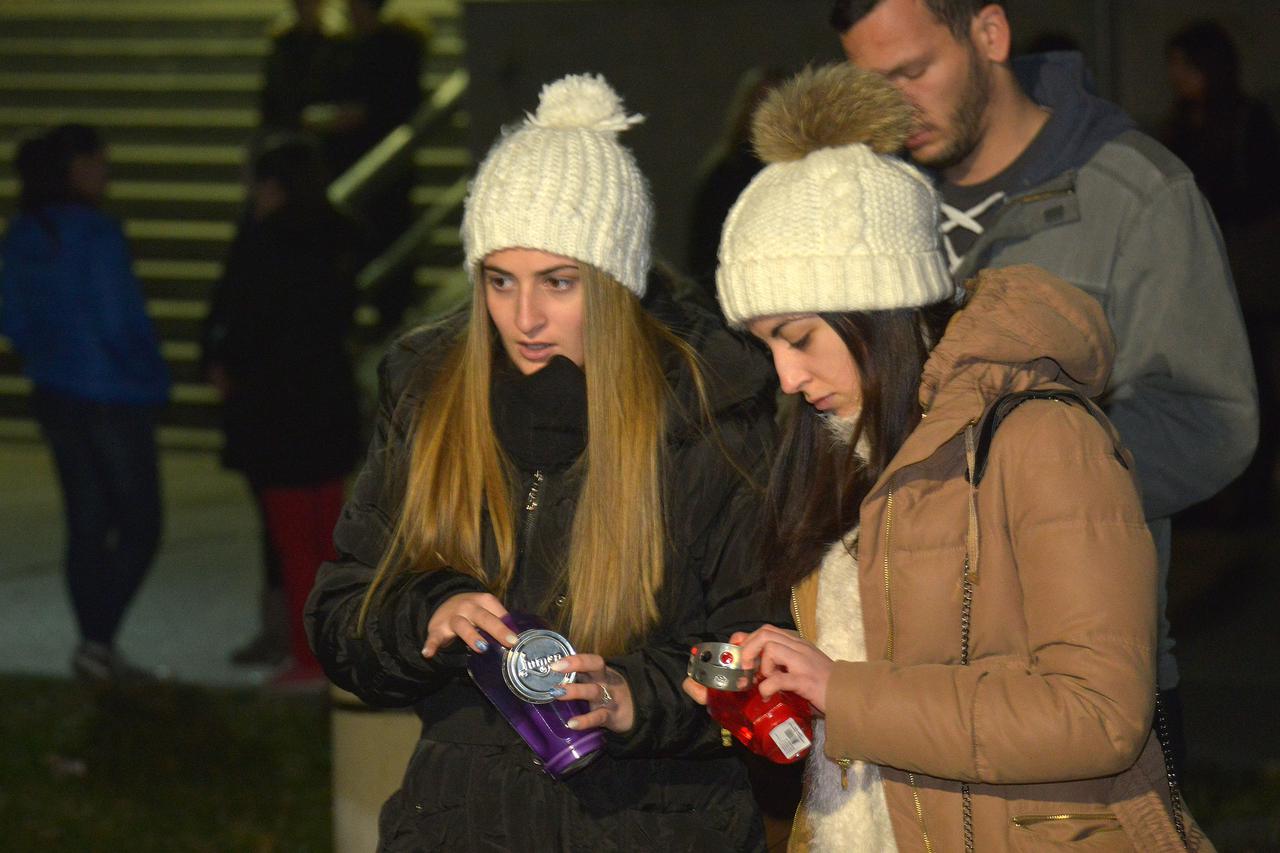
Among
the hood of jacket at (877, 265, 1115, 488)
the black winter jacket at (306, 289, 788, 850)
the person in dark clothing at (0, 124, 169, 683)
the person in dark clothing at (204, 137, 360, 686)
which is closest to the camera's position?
the hood of jacket at (877, 265, 1115, 488)

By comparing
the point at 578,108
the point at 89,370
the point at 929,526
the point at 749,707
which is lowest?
the point at 89,370

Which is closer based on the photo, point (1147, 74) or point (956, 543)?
point (956, 543)

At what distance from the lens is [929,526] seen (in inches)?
104

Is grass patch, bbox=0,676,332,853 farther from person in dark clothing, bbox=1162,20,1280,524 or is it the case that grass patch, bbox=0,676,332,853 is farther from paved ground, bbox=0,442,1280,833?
person in dark clothing, bbox=1162,20,1280,524

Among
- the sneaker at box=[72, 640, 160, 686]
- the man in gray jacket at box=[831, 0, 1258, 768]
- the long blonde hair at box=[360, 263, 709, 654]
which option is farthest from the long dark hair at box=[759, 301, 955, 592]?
the sneaker at box=[72, 640, 160, 686]

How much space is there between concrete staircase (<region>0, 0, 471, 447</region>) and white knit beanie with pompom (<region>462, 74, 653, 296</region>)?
8672mm

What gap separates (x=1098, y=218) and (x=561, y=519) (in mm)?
1205

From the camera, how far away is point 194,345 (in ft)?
43.0

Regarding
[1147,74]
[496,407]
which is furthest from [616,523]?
[1147,74]

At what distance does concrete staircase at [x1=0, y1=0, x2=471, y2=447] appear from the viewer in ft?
43.0

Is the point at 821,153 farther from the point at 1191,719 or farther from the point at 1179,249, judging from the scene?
the point at 1191,719

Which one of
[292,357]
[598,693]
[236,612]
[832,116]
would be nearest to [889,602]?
[598,693]

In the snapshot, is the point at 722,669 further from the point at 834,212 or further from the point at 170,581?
the point at 170,581

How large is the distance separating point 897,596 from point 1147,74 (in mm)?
7420
